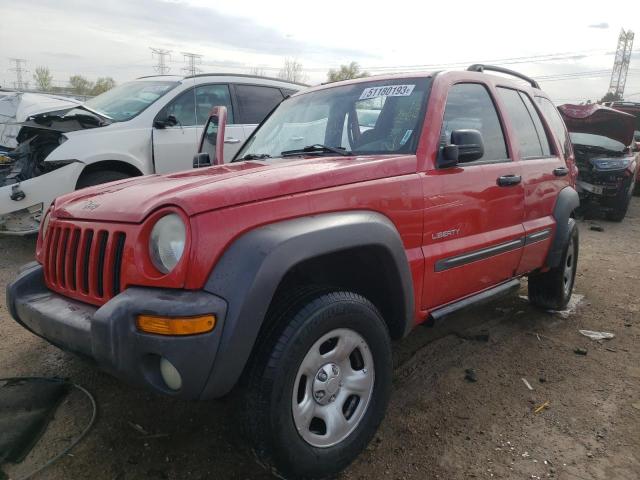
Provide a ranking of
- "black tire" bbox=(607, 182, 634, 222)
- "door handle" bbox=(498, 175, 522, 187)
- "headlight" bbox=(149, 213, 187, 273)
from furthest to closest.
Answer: "black tire" bbox=(607, 182, 634, 222)
"door handle" bbox=(498, 175, 522, 187)
"headlight" bbox=(149, 213, 187, 273)

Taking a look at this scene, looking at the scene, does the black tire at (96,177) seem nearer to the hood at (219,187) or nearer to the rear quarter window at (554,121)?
the hood at (219,187)

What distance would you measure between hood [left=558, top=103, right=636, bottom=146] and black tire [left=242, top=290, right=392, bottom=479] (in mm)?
8987

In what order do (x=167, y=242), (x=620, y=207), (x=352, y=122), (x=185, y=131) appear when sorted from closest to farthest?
(x=167, y=242)
(x=352, y=122)
(x=185, y=131)
(x=620, y=207)

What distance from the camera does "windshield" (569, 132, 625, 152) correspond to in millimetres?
9320

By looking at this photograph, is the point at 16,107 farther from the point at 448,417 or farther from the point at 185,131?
the point at 448,417

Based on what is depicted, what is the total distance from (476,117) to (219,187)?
1962mm

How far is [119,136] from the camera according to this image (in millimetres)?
5480

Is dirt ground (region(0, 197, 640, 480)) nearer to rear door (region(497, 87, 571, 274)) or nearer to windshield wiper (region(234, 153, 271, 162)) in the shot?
rear door (region(497, 87, 571, 274))

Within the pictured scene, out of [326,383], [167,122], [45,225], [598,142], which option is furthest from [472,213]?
[598,142]

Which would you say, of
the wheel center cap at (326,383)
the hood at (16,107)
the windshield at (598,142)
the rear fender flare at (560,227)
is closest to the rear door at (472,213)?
the rear fender flare at (560,227)

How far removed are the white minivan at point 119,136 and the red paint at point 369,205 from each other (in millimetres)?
2789

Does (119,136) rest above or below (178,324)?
above

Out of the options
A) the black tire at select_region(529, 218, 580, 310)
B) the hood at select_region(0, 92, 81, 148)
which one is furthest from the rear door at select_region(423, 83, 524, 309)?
the hood at select_region(0, 92, 81, 148)

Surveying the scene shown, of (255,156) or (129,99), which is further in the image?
(129,99)
